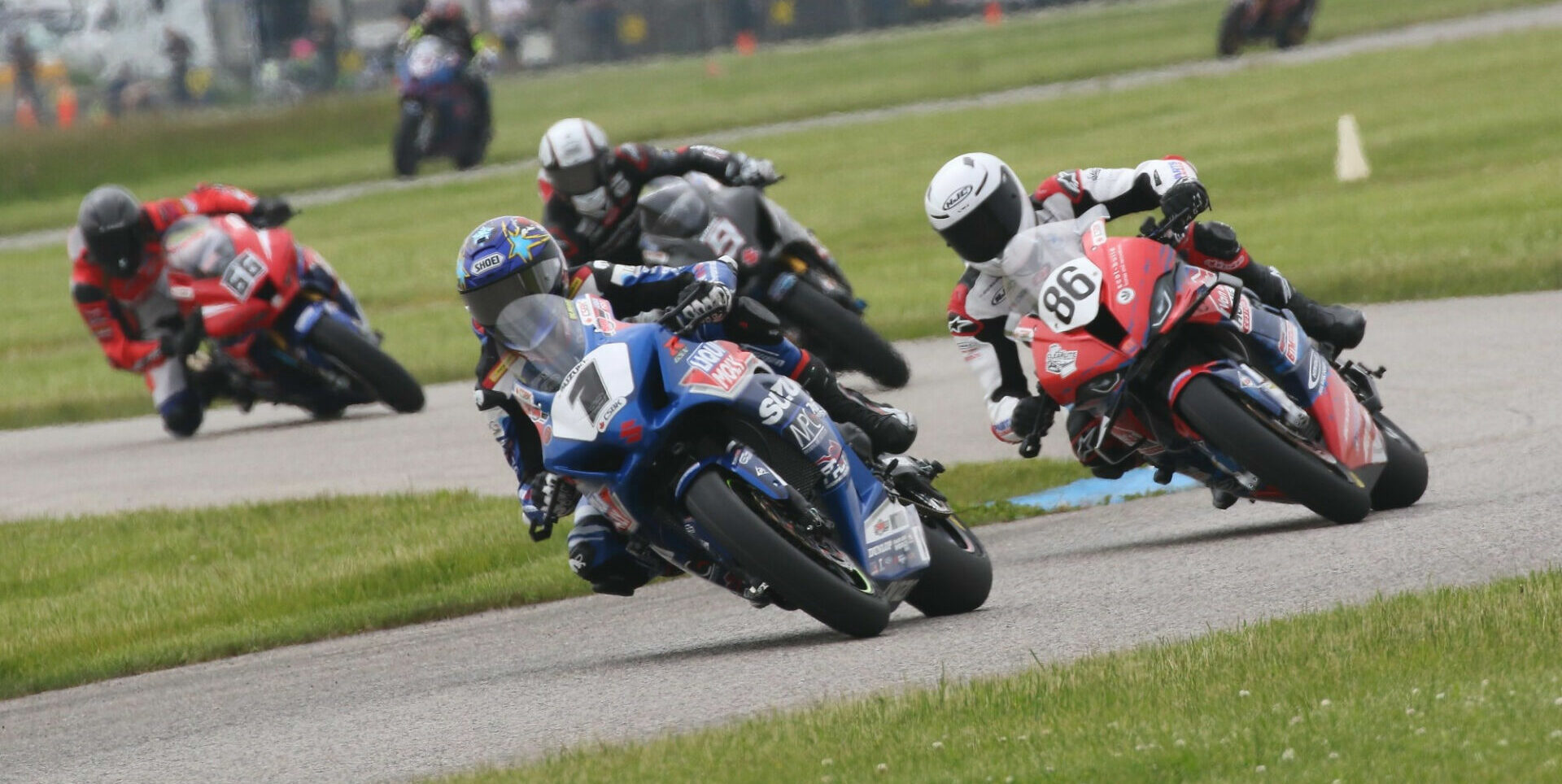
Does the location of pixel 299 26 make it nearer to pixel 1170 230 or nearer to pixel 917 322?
pixel 917 322

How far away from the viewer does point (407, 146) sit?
33938mm

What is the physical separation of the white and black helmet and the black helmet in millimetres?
3305

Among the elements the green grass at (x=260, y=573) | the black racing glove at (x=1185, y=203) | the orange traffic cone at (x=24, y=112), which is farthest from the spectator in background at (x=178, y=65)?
the black racing glove at (x=1185, y=203)

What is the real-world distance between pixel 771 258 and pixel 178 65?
3351cm

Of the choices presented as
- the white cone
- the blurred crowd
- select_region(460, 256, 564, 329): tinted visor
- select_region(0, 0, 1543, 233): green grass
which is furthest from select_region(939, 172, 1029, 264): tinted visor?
the blurred crowd

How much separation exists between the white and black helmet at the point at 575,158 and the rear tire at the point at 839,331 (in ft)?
4.76

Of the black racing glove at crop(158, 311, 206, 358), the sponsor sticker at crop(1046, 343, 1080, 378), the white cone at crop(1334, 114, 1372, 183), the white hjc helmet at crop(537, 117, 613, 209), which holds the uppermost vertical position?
the sponsor sticker at crop(1046, 343, 1080, 378)

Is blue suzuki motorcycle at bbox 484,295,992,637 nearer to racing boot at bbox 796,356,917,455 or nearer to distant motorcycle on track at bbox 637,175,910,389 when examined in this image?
racing boot at bbox 796,356,917,455

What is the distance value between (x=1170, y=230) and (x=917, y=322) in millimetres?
8563

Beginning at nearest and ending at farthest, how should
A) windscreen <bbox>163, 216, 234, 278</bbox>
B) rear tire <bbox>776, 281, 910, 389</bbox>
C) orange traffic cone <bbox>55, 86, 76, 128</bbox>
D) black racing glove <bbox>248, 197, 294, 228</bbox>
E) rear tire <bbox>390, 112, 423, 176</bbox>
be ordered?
1. rear tire <bbox>776, 281, 910, 389</bbox>
2. windscreen <bbox>163, 216, 234, 278</bbox>
3. black racing glove <bbox>248, 197, 294, 228</bbox>
4. rear tire <bbox>390, 112, 423, 176</bbox>
5. orange traffic cone <bbox>55, 86, 76, 128</bbox>

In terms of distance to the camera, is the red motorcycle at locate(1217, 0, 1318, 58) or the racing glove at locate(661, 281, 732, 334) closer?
the racing glove at locate(661, 281, 732, 334)

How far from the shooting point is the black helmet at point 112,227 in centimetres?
1463

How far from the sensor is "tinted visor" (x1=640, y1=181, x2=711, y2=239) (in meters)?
12.7

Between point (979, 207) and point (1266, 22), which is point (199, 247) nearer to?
point (979, 207)
